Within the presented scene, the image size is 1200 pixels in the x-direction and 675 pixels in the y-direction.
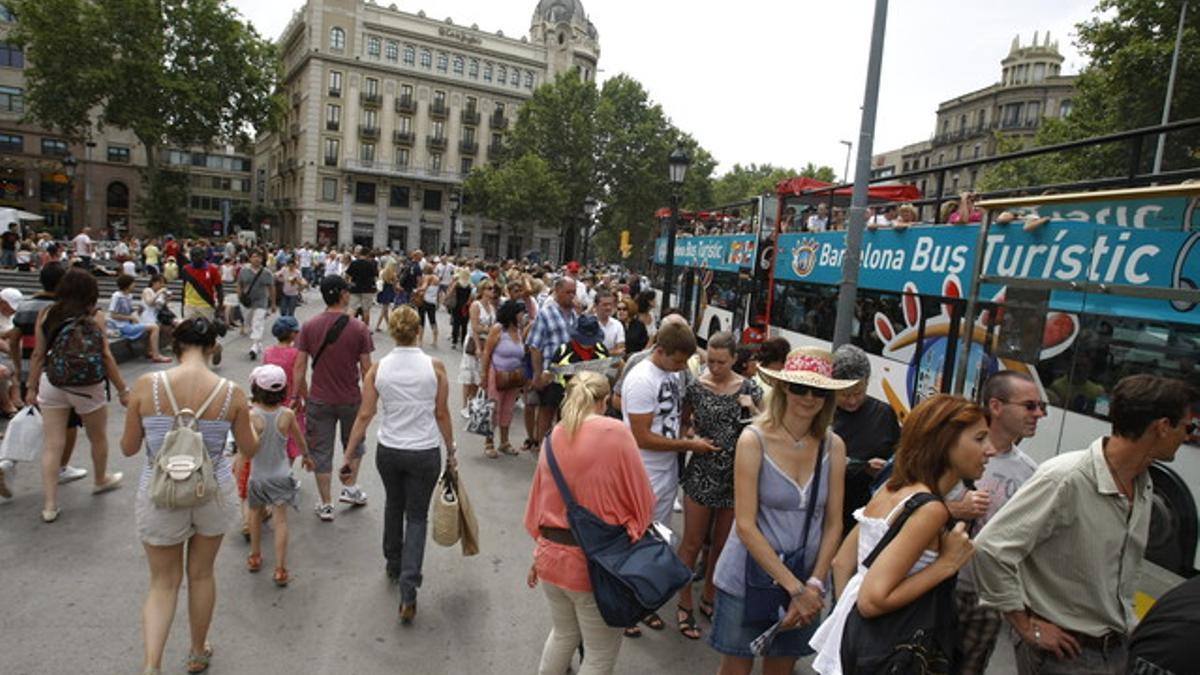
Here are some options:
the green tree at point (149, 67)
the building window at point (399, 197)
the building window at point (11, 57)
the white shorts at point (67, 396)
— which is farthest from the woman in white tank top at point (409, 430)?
the building window at point (11, 57)

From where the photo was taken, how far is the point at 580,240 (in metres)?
69.1

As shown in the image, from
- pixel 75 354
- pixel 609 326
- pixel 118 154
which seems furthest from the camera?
pixel 118 154

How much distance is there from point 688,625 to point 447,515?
63.4 inches

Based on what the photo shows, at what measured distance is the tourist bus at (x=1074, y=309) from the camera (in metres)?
4.12

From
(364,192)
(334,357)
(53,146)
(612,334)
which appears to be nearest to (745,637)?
(334,357)

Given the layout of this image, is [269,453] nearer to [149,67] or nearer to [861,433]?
[861,433]

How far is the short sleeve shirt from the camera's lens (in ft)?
16.4

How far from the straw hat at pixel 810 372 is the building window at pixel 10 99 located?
6716cm

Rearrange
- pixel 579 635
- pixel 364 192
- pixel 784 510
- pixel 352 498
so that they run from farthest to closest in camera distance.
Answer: pixel 364 192 → pixel 352 498 → pixel 579 635 → pixel 784 510

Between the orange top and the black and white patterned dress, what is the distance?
1223 millimetres

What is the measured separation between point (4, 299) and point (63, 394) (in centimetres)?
362

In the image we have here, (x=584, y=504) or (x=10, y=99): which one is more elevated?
(x=10, y=99)

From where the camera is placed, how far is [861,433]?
3.76 metres

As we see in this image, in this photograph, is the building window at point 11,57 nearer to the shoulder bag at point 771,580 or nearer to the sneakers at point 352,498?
the sneakers at point 352,498
